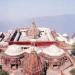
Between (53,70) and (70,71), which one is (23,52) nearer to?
(53,70)

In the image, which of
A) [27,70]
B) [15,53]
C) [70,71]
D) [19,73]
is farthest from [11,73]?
[70,71]

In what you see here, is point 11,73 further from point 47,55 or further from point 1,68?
point 47,55

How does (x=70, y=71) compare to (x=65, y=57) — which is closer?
(x=70, y=71)

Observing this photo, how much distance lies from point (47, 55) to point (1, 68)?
18.4 ft

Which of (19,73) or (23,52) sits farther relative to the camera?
(23,52)

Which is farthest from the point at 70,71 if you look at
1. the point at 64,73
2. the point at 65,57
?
the point at 65,57

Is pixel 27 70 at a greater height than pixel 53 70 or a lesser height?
greater

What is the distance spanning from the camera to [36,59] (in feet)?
66.1

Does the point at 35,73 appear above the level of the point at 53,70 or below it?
above

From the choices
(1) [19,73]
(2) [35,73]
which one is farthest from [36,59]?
(1) [19,73]

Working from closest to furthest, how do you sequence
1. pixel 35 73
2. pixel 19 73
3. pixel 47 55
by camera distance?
pixel 35 73, pixel 19 73, pixel 47 55

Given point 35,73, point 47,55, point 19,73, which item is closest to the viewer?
point 35,73

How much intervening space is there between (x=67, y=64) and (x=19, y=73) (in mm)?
6104

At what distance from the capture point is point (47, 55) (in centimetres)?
2600
